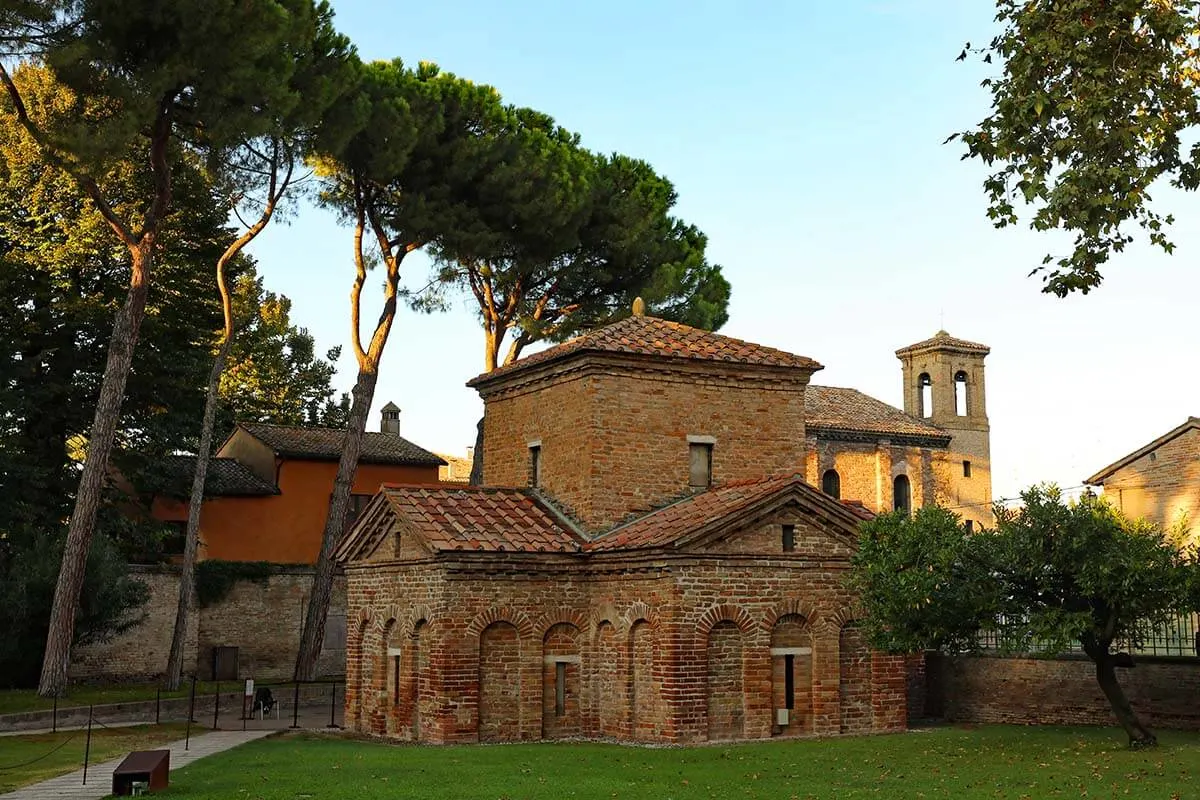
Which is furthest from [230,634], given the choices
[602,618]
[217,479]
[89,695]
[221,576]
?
[602,618]

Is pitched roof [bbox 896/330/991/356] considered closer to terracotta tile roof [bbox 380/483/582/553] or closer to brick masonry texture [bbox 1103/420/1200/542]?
brick masonry texture [bbox 1103/420/1200/542]

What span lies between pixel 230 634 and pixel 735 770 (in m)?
21.5

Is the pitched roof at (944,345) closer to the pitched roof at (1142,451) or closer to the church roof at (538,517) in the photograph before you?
the pitched roof at (1142,451)

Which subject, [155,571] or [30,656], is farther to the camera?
[155,571]

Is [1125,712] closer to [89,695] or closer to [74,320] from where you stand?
[89,695]

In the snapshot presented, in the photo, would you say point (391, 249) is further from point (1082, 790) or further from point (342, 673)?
point (1082, 790)

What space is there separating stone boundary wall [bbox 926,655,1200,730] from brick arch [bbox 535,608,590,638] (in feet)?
22.2

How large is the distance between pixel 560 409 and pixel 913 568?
7.65 meters

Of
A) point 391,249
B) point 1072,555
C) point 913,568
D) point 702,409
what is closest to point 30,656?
point 391,249

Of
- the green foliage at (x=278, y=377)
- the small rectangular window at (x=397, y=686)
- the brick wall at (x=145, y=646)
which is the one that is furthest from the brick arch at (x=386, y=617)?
the green foliage at (x=278, y=377)

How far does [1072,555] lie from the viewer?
16.0 metres

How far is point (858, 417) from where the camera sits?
47.8 m

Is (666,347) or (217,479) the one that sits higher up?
(666,347)

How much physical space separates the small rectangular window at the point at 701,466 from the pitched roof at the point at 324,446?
17973mm
